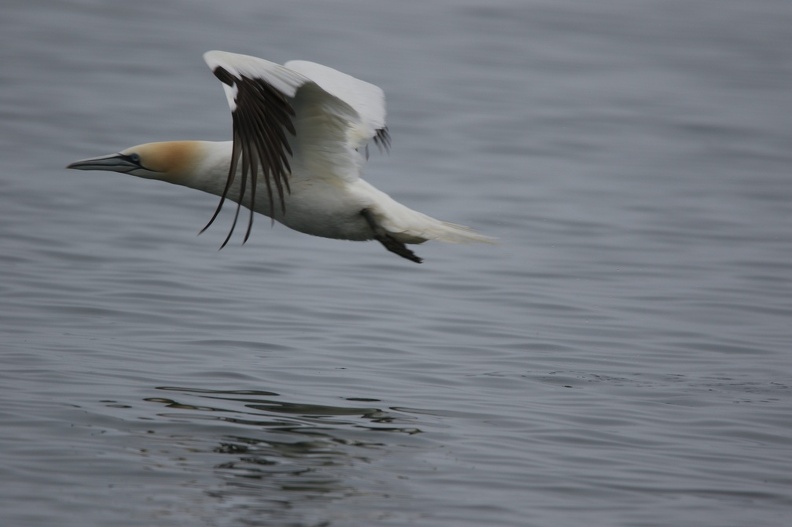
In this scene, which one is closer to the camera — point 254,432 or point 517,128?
point 254,432

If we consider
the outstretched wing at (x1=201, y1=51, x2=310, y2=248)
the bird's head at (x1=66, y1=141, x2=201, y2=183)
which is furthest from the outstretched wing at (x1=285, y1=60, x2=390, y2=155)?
the outstretched wing at (x1=201, y1=51, x2=310, y2=248)

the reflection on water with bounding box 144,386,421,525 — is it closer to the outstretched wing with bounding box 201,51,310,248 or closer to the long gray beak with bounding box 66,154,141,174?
the outstretched wing with bounding box 201,51,310,248

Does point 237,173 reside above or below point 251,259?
above

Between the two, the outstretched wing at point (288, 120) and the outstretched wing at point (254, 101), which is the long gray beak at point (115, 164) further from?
the outstretched wing at point (254, 101)

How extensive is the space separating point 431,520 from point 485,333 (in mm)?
3861

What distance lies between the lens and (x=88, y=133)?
15.9 meters

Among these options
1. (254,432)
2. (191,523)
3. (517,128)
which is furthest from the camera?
(517,128)

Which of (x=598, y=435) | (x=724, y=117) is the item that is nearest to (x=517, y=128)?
(x=724, y=117)

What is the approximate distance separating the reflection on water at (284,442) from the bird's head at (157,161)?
141 centimetres

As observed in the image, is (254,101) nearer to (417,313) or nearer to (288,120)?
(288,120)

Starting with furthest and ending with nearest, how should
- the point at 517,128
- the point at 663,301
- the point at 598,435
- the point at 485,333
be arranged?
the point at 517,128 < the point at 663,301 < the point at 485,333 < the point at 598,435

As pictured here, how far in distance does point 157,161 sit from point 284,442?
93.4 inches

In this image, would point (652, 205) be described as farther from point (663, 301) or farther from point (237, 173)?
point (237, 173)

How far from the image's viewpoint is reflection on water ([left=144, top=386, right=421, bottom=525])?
5.70 m
